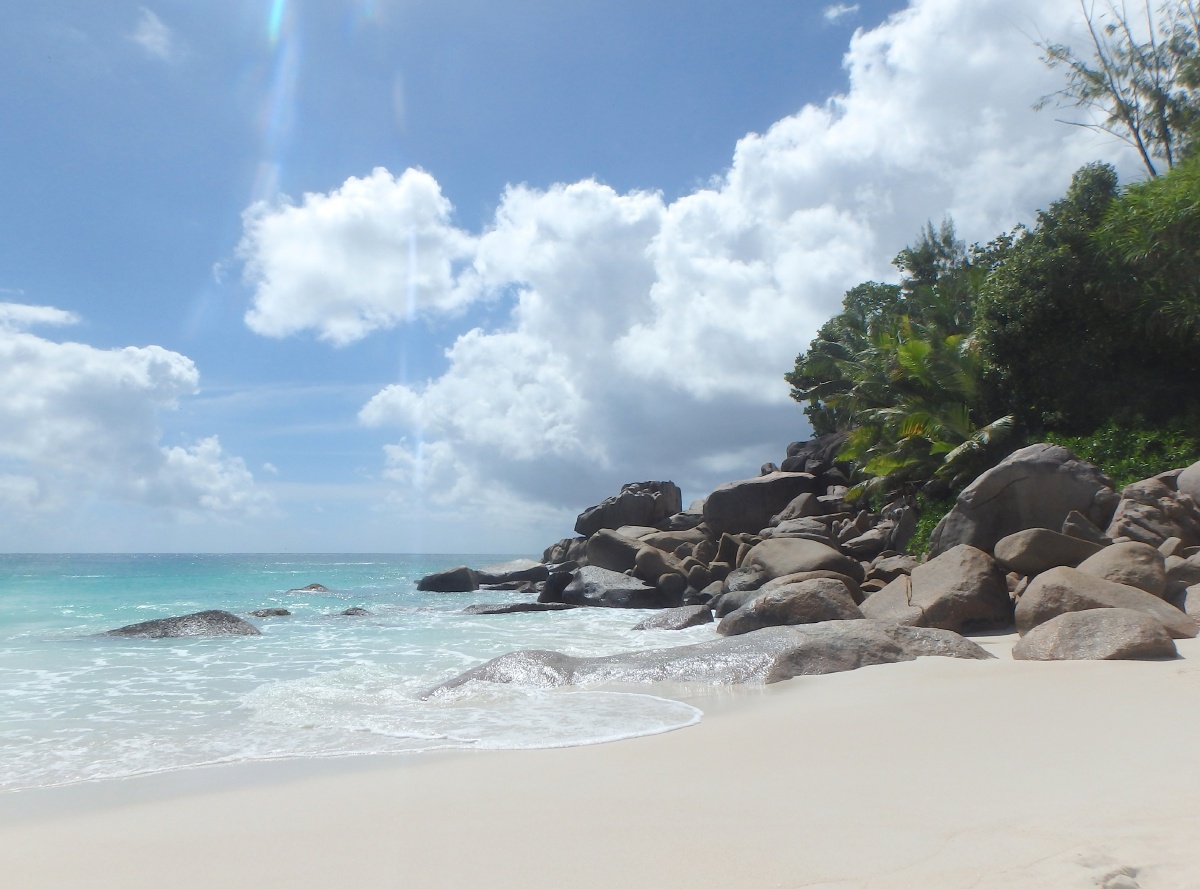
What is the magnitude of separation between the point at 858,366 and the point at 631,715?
22.9m

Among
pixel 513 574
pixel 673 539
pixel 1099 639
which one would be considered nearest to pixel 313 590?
pixel 513 574

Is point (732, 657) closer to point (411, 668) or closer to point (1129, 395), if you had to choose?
point (411, 668)

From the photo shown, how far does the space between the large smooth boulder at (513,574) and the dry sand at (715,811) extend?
25.8 m

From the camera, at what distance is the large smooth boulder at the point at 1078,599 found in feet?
26.3

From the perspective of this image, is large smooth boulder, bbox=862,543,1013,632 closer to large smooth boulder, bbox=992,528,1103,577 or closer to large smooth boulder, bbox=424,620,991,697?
large smooth boulder, bbox=992,528,1103,577

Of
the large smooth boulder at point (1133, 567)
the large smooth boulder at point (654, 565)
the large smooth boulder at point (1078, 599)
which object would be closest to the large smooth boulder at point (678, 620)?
the large smooth boulder at point (654, 565)

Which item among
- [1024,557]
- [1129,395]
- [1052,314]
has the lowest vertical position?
[1024,557]

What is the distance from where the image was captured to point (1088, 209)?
18641mm

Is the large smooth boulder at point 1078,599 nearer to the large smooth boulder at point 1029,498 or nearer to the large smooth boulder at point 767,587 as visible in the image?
the large smooth boulder at point 1029,498

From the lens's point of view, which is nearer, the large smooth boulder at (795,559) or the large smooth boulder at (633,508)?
the large smooth boulder at (795,559)

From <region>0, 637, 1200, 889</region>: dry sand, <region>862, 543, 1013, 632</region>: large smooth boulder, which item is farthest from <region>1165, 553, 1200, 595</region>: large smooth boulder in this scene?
<region>0, 637, 1200, 889</region>: dry sand

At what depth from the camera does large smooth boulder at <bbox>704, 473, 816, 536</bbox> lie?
26.7 meters

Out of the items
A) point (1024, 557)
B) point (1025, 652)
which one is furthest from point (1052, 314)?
point (1025, 652)

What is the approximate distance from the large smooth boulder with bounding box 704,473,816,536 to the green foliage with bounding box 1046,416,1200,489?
1062 cm
